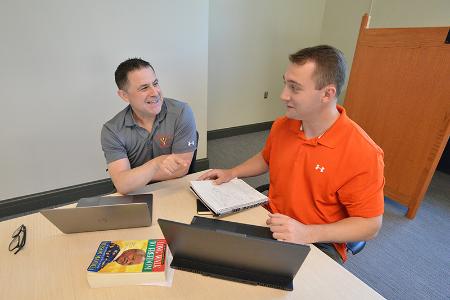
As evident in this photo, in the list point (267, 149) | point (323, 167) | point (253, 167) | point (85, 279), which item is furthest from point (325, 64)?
point (85, 279)

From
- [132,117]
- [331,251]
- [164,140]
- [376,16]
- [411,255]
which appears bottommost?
[411,255]

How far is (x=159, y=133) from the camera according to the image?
1.49 meters

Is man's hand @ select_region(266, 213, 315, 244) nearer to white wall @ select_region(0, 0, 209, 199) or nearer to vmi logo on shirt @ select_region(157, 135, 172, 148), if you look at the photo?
vmi logo on shirt @ select_region(157, 135, 172, 148)

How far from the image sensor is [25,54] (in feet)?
6.08

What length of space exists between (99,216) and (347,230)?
901 mm

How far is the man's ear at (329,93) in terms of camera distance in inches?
41.5

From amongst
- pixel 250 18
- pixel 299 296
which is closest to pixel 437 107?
pixel 299 296

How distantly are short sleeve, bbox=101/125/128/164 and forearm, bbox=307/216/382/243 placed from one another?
0.97m

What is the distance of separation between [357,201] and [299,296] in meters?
0.45

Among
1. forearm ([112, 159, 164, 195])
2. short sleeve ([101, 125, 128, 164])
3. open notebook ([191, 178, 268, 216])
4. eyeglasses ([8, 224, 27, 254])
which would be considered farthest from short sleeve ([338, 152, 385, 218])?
eyeglasses ([8, 224, 27, 254])

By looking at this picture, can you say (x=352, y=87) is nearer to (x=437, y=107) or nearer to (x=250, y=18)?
(x=437, y=107)

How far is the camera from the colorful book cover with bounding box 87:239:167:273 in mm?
754

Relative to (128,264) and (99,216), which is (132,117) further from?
(128,264)

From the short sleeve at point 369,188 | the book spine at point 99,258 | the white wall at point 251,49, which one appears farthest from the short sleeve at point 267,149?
the white wall at point 251,49
